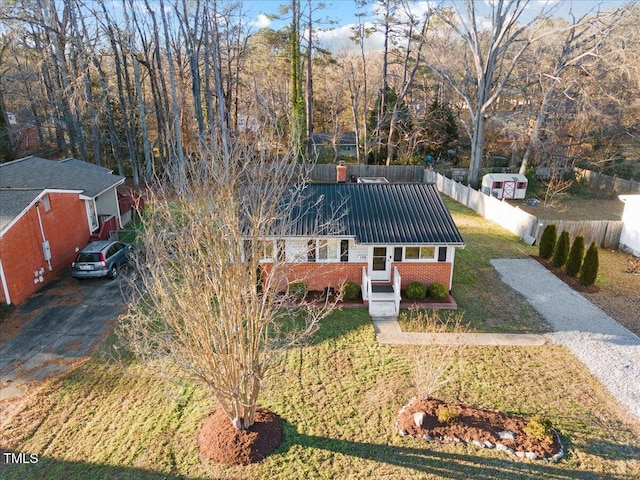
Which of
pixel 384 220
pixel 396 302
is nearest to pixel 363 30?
pixel 384 220

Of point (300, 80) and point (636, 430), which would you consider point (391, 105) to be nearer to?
point (300, 80)

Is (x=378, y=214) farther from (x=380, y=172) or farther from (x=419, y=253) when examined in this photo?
(x=380, y=172)

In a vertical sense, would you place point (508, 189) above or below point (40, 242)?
below

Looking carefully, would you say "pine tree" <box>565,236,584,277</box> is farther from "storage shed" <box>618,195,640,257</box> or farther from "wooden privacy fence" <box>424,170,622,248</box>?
"storage shed" <box>618,195,640,257</box>

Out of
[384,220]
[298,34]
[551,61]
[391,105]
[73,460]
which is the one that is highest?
[298,34]

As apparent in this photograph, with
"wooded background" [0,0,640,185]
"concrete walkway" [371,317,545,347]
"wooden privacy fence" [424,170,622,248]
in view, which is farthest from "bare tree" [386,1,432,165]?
"concrete walkway" [371,317,545,347]

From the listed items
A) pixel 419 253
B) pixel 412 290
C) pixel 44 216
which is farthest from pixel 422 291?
pixel 44 216
